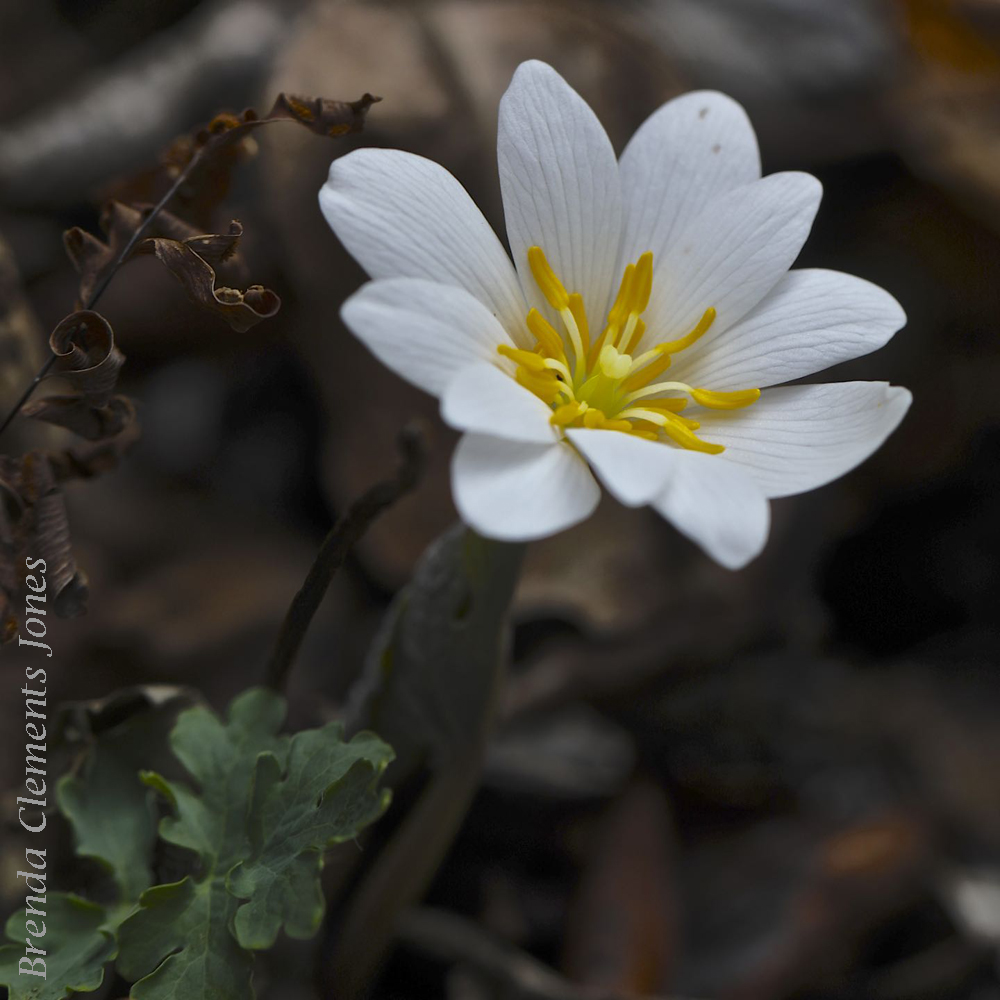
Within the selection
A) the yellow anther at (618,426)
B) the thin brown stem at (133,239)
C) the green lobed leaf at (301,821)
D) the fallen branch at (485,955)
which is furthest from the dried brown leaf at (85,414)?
the fallen branch at (485,955)

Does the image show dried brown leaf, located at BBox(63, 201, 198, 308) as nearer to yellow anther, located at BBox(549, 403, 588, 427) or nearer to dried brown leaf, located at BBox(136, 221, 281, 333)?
dried brown leaf, located at BBox(136, 221, 281, 333)

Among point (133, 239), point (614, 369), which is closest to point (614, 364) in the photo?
point (614, 369)

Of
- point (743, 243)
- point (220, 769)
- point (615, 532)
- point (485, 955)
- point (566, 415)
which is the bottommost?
point (485, 955)

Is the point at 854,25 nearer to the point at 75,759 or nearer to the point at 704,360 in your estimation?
the point at 704,360

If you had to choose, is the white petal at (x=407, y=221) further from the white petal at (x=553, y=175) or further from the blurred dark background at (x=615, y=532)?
the blurred dark background at (x=615, y=532)

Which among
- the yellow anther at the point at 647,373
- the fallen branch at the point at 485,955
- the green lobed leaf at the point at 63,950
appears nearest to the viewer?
the green lobed leaf at the point at 63,950

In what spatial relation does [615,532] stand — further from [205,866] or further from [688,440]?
[205,866]
